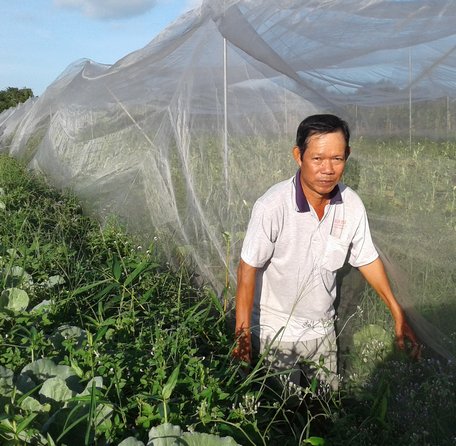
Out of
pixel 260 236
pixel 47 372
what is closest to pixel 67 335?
pixel 47 372

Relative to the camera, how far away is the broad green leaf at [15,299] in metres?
3.00

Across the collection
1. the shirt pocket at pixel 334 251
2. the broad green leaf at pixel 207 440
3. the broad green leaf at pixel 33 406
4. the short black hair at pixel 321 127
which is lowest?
the broad green leaf at pixel 207 440

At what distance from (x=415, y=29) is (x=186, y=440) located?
1772 millimetres

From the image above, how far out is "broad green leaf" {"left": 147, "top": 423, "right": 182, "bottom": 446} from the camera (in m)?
1.76

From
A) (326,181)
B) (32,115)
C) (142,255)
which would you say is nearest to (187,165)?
(142,255)

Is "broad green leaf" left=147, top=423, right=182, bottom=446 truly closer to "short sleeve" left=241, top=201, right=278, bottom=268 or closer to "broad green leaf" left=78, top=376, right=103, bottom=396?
"broad green leaf" left=78, top=376, right=103, bottom=396

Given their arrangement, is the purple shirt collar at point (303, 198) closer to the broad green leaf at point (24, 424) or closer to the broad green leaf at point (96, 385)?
the broad green leaf at point (96, 385)

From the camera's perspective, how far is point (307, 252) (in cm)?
272

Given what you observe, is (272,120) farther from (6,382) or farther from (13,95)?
(13,95)

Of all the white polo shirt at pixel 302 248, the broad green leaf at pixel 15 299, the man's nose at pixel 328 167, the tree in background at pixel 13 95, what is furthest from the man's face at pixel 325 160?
the tree in background at pixel 13 95

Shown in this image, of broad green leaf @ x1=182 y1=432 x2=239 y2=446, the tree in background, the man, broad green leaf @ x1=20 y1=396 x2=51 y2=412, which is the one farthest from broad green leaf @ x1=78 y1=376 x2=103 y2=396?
the tree in background

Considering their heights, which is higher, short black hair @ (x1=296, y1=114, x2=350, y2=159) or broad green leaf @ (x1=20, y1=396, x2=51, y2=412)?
short black hair @ (x1=296, y1=114, x2=350, y2=159)

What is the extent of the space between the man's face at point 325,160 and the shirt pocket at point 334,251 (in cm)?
25

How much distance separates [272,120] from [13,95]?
3665cm
